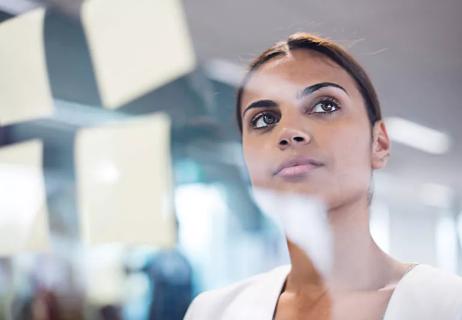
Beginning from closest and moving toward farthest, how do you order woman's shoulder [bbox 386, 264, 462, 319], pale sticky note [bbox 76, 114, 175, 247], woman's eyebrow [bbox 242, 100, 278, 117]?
woman's shoulder [bbox 386, 264, 462, 319] < woman's eyebrow [bbox 242, 100, 278, 117] < pale sticky note [bbox 76, 114, 175, 247]

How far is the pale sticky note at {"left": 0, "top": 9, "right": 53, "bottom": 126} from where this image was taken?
37.2 inches

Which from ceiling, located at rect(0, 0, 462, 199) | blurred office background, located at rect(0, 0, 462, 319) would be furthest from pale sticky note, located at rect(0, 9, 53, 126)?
ceiling, located at rect(0, 0, 462, 199)

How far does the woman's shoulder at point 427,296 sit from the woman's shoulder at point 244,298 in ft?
0.51

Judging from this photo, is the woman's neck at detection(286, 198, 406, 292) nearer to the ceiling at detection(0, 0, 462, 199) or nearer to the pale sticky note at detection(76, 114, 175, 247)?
the ceiling at detection(0, 0, 462, 199)

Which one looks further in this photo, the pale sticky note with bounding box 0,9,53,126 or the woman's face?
the pale sticky note with bounding box 0,9,53,126

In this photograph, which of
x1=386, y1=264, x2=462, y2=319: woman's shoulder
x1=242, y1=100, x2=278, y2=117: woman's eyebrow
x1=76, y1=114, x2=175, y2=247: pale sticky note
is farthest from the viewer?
x1=76, y1=114, x2=175, y2=247: pale sticky note

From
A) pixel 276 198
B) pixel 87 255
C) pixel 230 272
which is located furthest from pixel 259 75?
pixel 87 255

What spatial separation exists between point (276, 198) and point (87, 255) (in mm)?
361

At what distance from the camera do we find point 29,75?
964 millimetres

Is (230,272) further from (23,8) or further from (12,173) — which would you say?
(23,8)

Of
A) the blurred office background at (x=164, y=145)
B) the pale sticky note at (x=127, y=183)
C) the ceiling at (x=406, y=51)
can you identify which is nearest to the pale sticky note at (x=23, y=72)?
the blurred office background at (x=164, y=145)

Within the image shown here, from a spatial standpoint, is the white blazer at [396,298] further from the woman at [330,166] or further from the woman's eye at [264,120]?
the woman's eye at [264,120]

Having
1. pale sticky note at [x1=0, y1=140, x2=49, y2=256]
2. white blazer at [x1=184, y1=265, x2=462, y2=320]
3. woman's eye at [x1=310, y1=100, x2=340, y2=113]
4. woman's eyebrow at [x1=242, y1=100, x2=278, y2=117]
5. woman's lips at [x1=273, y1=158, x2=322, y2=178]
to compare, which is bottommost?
pale sticky note at [x1=0, y1=140, x2=49, y2=256]

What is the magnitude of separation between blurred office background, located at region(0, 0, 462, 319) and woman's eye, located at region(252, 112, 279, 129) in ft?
0.21
